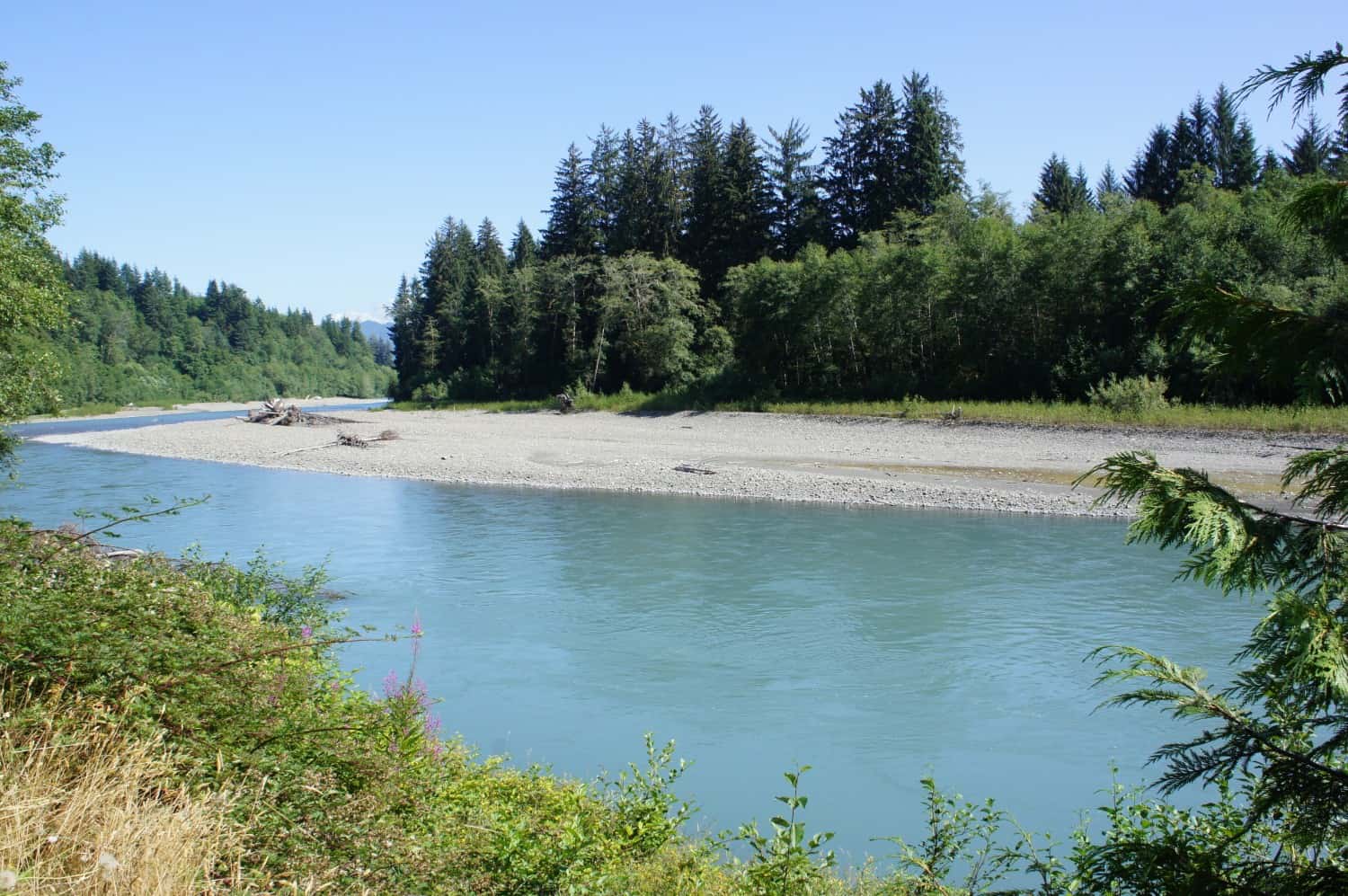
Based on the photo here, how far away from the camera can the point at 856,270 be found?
40562 millimetres

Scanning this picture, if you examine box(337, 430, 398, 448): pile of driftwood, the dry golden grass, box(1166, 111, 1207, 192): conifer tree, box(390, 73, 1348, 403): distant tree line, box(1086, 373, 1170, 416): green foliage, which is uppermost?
box(1166, 111, 1207, 192): conifer tree

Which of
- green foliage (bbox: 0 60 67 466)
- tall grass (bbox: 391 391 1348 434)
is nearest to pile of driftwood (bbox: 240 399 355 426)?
tall grass (bbox: 391 391 1348 434)

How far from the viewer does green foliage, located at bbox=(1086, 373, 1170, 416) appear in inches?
1069

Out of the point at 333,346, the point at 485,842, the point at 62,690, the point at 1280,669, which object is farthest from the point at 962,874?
the point at 333,346

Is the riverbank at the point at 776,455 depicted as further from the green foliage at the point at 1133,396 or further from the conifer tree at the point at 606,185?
the conifer tree at the point at 606,185

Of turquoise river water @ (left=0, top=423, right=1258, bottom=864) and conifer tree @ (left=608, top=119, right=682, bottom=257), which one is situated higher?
conifer tree @ (left=608, top=119, right=682, bottom=257)

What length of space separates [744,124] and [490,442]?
3209 cm

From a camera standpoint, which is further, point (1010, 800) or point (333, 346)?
point (333, 346)

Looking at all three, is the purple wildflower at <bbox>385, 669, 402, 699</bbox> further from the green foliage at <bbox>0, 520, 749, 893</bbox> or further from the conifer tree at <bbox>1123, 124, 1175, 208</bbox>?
the conifer tree at <bbox>1123, 124, 1175, 208</bbox>

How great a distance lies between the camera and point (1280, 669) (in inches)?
103

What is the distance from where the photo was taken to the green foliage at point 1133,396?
89.0 ft

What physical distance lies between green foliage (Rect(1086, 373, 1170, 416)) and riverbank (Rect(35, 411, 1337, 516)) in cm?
159

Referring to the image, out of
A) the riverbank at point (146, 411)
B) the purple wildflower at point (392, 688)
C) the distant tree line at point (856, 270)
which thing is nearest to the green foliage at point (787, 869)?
the purple wildflower at point (392, 688)

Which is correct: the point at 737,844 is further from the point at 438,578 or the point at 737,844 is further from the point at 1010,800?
the point at 438,578
